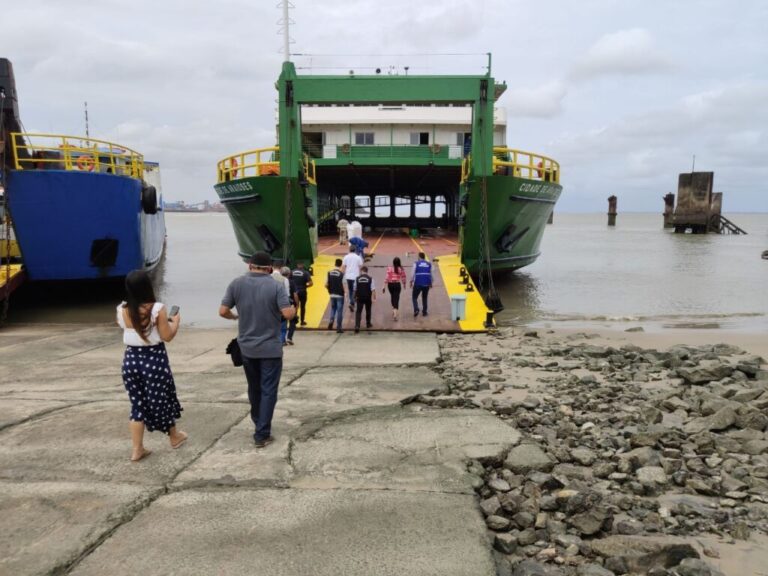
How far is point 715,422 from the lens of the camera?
16.2 feet

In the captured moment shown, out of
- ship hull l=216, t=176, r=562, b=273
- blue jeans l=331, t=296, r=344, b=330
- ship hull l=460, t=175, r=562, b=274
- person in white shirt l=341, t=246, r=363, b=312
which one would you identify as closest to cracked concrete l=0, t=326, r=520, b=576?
blue jeans l=331, t=296, r=344, b=330

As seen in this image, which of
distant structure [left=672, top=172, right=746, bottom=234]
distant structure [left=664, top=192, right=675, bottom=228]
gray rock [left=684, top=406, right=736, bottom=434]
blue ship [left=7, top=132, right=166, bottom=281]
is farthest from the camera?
distant structure [left=664, top=192, right=675, bottom=228]

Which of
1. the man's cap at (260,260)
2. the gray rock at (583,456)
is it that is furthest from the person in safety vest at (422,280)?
the gray rock at (583,456)

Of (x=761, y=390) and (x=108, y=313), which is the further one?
(x=108, y=313)

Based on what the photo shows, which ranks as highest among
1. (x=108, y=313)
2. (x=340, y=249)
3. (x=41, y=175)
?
(x=41, y=175)

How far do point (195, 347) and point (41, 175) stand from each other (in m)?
6.62

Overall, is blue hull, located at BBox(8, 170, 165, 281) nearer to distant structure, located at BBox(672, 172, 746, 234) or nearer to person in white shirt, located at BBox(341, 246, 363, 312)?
person in white shirt, located at BBox(341, 246, 363, 312)

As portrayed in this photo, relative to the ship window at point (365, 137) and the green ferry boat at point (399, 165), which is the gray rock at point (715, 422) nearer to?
the green ferry boat at point (399, 165)

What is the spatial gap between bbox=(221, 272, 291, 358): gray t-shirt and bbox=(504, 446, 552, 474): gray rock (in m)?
1.92

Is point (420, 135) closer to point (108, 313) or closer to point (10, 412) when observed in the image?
point (108, 313)

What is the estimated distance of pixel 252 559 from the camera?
9.40ft

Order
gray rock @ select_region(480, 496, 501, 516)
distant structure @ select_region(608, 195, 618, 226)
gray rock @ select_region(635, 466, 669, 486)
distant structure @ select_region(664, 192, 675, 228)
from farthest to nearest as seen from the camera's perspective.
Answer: distant structure @ select_region(608, 195, 618, 226) → distant structure @ select_region(664, 192, 675, 228) → gray rock @ select_region(635, 466, 669, 486) → gray rock @ select_region(480, 496, 501, 516)

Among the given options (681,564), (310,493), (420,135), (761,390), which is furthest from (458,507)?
(420,135)

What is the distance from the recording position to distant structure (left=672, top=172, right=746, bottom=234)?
182ft
